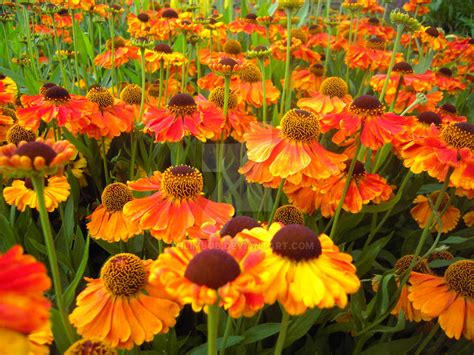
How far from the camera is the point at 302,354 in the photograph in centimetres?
107

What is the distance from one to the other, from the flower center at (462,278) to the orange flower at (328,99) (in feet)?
2.12

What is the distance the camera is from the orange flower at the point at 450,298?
92 cm

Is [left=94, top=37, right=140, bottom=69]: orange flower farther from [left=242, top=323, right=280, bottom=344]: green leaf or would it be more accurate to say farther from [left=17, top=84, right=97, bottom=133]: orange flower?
[left=242, top=323, right=280, bottom=344]: green leaf

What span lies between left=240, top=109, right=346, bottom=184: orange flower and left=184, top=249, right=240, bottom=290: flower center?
0.41 meters

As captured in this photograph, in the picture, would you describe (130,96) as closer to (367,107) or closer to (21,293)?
(367,107)

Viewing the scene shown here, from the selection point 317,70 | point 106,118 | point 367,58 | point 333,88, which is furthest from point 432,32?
point 106,118

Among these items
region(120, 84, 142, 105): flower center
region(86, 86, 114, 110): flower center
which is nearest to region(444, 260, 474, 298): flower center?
region(86, 86, 114, 110): flower center

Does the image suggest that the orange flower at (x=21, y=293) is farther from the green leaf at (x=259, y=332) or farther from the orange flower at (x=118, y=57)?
the orange flower at (x=118, y=57)

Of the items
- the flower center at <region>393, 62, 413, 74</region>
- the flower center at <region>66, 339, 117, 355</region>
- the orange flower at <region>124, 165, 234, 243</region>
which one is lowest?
the flower center at <region>66, 339, 117, 355</region>

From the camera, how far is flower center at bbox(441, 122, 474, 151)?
106 cm

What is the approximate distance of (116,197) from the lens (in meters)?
1.16

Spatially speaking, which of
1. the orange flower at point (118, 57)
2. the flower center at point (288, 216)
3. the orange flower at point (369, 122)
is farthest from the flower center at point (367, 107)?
the orange flower at point (118, 57)

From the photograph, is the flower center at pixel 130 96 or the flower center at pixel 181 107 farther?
the flower center at pixel 130 96

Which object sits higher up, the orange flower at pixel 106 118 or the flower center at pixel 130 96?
the orange flower at pixel 106 118
